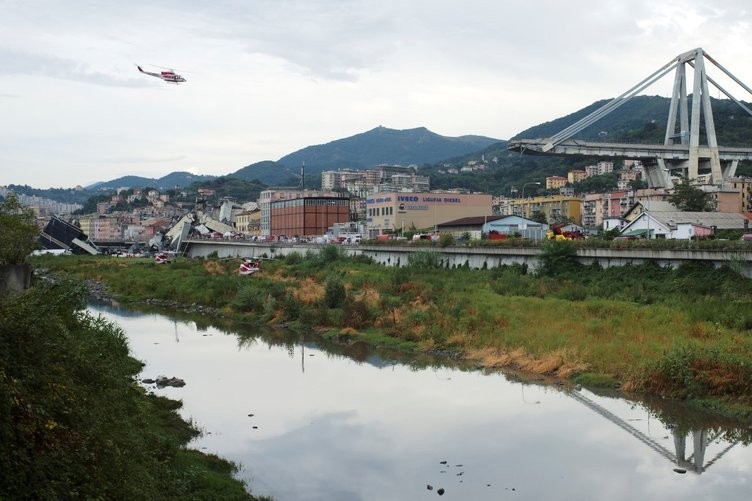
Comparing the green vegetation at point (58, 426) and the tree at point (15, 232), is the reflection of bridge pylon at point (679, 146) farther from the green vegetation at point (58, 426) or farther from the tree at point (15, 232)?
the green vegetation at point (58, 426)

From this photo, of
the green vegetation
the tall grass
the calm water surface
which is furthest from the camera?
the tall grass

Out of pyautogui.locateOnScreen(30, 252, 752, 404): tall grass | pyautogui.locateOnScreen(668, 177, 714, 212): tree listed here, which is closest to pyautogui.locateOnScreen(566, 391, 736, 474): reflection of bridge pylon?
pyautogui.locateOnScreen(30, 252, 752, 404): tall grass

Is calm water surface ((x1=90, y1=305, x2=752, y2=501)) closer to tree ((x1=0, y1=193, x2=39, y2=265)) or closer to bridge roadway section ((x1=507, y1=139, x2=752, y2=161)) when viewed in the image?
tree ((x1=0, y1=193, x2=39, y2=265))

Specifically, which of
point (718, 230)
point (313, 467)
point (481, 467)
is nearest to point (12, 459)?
point (313, 467)

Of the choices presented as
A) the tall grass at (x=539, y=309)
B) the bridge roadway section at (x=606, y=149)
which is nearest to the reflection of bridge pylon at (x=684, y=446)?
the tall grass at (x=539, y=309)

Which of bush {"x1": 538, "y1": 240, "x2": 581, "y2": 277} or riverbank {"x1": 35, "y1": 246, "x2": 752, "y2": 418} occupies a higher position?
bush {"x1": 538, "y1": 240, "x2": 581, "y2": 277}

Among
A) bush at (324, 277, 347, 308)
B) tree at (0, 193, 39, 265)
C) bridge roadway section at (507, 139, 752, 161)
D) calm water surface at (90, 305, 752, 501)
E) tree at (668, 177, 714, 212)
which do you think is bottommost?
calm water surface at (90, 305, 752, 501)
